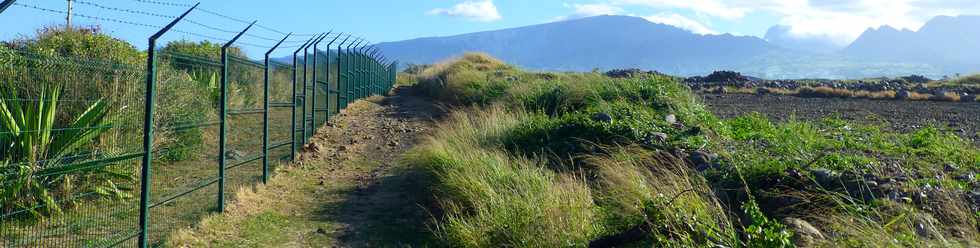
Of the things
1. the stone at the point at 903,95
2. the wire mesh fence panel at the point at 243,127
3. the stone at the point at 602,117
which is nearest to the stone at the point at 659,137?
the stone at the point at 602,117

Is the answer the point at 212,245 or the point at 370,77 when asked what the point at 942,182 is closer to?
the point at 212,245

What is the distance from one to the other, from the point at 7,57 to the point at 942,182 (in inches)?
237

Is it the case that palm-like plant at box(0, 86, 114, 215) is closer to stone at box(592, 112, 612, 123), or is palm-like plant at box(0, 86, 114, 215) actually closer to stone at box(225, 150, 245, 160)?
stone at box(225, 150, 245, 160)

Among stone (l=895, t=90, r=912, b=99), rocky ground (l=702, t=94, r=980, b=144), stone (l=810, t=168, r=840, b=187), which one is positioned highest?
stone (l=895, t=90, r=912, b=99)

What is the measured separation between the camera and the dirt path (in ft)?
22.0

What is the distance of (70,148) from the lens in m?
5.61

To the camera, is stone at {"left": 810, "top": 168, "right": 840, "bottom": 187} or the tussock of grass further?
stone at {"left": 810, "top": 168, "right": 840, "bottom": 187}

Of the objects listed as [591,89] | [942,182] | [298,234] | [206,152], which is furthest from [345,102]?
[942,182]

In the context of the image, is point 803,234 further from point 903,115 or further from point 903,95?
point 903,95

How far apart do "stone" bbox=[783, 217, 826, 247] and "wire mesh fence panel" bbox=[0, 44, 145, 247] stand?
12.7ft

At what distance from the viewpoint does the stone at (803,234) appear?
177 inches

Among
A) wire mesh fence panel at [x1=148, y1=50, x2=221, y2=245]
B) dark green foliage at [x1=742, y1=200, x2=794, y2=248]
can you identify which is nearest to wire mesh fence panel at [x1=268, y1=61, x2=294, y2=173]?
wire mesh fence panel at [x1=148, y1=50, x2=221, y2=245]

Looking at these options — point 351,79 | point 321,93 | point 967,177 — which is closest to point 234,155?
point 321,93

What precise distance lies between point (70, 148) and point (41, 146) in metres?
0.19
